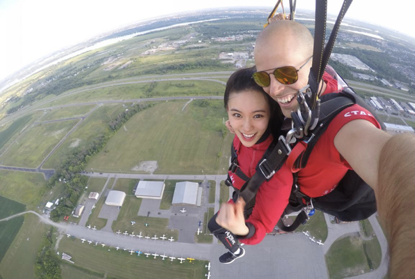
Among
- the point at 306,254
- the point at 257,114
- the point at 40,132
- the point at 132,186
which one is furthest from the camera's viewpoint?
the point at 40,132

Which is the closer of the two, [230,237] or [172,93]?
[230,237]

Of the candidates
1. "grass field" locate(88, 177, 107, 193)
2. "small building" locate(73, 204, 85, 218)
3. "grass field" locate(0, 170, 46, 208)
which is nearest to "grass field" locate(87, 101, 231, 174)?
"grass field" locate(88, 177, 107, 193)

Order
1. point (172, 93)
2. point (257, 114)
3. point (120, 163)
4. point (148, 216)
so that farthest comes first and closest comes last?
1. point (172, 93)
2. point (120, 163)
3. point (148, 216)
4. point (257, 114)

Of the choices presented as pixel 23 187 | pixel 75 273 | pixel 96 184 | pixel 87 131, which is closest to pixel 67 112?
pixel 87 131

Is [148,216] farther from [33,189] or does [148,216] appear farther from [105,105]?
[105,105]

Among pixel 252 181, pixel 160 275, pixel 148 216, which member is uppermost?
pixel 252 181

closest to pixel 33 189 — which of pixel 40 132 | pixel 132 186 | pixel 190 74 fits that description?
pixel 132 186

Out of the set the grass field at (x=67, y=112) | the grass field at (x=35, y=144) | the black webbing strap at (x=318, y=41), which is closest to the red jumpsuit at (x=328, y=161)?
the black webbing strap at (x=318, y=41)
